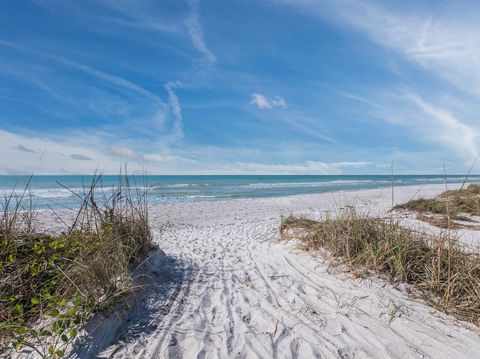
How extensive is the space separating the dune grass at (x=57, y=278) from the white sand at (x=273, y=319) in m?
0.25

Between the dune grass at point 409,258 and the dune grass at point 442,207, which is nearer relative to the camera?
the dune grass at point 409,258

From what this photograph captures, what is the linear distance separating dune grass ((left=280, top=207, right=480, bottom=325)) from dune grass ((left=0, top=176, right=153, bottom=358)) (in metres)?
3.16

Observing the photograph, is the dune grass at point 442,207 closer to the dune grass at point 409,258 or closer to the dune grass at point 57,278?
the dune grass at point 409,258

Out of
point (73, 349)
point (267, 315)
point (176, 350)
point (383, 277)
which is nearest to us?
point (73, 349)

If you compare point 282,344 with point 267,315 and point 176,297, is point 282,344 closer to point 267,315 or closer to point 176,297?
point 267,315

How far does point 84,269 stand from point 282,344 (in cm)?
213

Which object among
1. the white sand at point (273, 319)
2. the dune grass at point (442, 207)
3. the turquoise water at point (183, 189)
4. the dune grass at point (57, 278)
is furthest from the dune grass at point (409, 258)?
the dune grass at point (442, 207)

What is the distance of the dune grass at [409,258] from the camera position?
11.2 feet

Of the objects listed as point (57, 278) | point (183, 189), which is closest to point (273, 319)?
point (57, 278)

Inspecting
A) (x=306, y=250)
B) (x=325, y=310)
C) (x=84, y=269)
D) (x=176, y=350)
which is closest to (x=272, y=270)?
(x=306, y=250)

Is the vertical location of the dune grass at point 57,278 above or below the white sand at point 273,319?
above

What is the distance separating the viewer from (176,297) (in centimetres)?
369

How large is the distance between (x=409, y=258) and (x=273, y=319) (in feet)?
7.53

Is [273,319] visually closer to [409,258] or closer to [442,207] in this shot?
[409,258]
